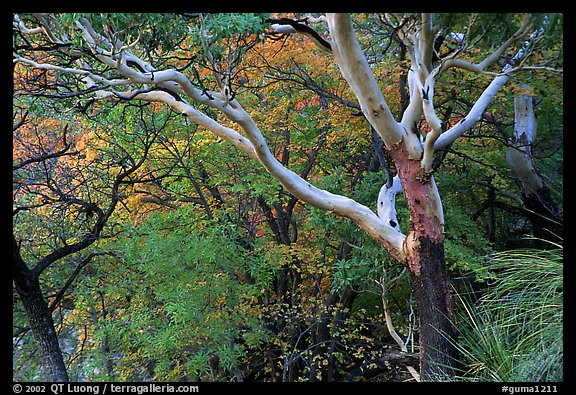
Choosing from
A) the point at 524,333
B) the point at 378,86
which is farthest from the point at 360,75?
the point at 524,333

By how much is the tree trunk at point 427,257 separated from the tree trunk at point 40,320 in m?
3.62

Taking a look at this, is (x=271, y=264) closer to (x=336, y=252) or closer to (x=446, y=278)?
(x=336, y=252)

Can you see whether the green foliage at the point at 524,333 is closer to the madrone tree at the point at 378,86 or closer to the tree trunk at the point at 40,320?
the madrone tree at the point at 378,86

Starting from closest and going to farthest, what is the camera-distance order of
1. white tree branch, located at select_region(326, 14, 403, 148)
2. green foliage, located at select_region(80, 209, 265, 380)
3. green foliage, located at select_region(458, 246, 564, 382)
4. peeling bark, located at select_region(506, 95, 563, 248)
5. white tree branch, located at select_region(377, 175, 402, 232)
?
green foliage, located at select_region(458, 246, 564, 382), white tree branch, located at select_region(326, 14, 403, 148), white tree branch, located at select_region(377, 175, 402, 232), green foliage, located at select_region(80, 209, 265, 380), peeling bark, located at select_region(506, 95, 563, 248)

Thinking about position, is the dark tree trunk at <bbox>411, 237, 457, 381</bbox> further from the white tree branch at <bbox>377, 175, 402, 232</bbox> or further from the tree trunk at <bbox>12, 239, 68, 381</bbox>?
the tree trunk at <bbox>12, 239, 68, 381</bbox>

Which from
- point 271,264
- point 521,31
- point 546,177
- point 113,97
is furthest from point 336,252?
point 521,31

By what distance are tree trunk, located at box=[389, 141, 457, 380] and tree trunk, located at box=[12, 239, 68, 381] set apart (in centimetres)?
362

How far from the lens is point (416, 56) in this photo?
443 cm

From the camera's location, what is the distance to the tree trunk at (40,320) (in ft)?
17.5

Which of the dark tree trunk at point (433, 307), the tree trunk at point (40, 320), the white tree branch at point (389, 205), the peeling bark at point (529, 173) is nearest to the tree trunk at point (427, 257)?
the dark tree trunk at point (433, 307)

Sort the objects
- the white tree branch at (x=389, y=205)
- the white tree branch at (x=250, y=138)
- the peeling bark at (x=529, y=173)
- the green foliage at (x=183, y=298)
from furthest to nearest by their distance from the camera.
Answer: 1. the peeling bark at (x=529, y=173)
2. the green foliage at (x=183, y=298)
3. the white tree branch at (x=389, y=205)
4. the white tree branch at (x=250, y=138)

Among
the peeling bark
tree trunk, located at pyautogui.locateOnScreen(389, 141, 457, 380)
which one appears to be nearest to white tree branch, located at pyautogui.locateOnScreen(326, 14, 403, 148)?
tree trunk, located at pyautogui.locateOnScreen(389, 141, 457, 380)

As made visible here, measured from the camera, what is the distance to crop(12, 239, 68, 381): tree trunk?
17.5 feet
